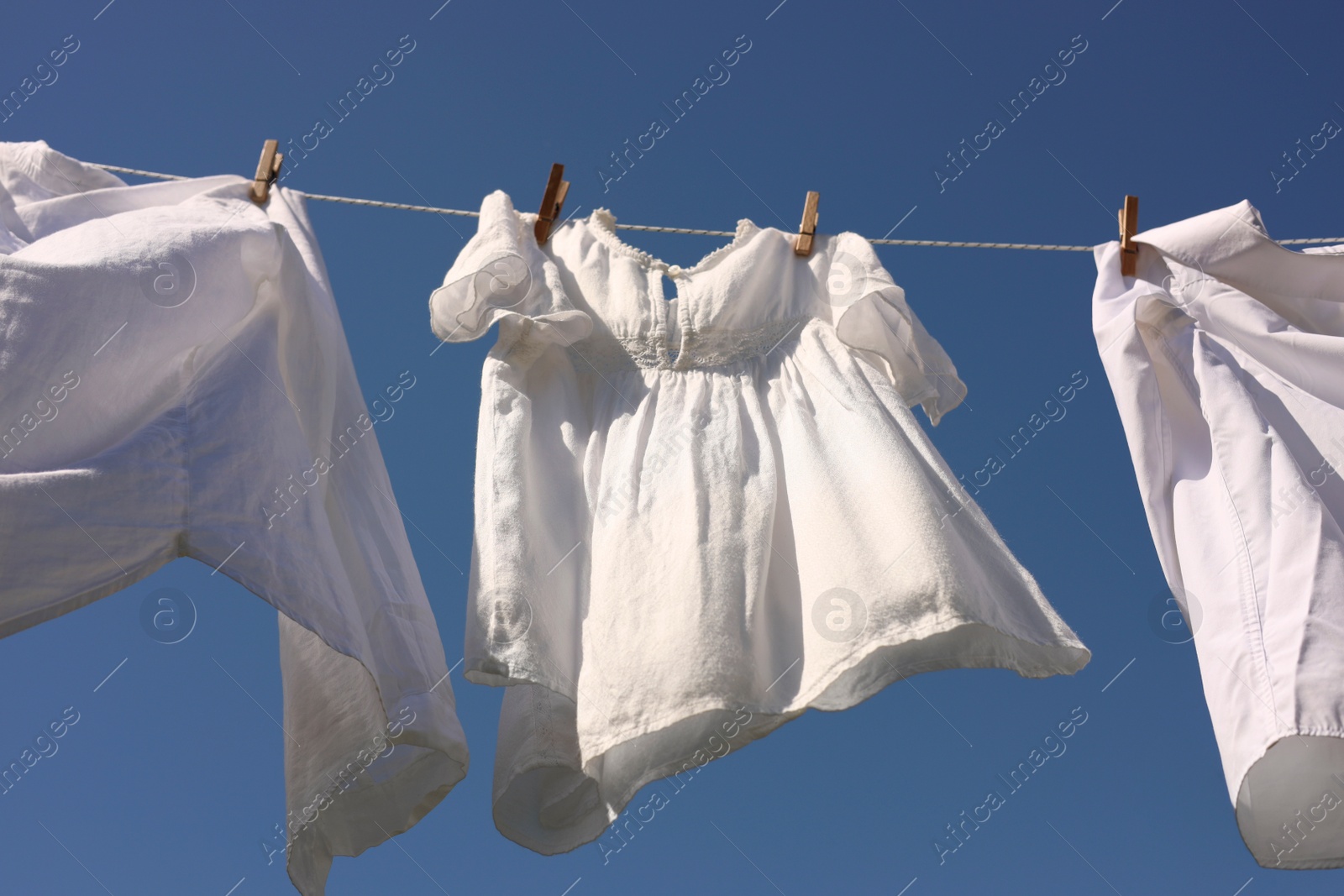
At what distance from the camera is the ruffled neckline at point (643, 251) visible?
1.89 metres

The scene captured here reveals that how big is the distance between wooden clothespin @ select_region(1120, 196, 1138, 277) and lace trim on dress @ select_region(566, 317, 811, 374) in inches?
22.0

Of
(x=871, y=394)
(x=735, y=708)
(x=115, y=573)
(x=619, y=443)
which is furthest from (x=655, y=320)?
(x=115, y=573)

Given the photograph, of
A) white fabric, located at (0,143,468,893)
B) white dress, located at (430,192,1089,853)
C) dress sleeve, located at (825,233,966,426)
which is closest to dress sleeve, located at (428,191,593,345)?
white dress, located at (430,192,1089,853)

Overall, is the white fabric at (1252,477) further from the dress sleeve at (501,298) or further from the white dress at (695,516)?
the dress sleeve at (501,298)

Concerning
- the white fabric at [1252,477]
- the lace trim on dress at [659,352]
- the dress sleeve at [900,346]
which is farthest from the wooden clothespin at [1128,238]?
the lace trim on dress at [659,352]

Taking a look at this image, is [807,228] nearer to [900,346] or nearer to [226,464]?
[900,346]

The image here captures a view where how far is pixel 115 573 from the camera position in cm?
126

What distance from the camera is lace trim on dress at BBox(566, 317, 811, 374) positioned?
183cm

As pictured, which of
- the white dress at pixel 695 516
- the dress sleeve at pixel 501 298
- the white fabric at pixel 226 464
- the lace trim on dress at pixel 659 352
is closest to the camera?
the white fabric at pixel 226 464

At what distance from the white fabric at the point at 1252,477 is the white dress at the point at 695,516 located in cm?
22

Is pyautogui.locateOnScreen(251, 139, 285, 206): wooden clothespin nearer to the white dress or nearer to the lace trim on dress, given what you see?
the white dress

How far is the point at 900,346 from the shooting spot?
1774 millimetres

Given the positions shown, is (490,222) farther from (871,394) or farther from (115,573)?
(115,573)

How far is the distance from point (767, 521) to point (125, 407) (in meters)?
0.76
